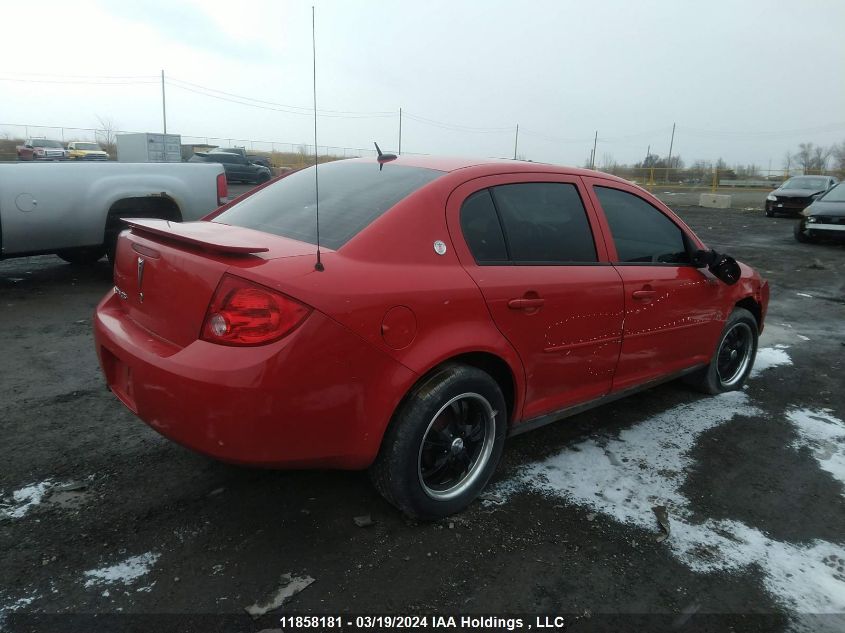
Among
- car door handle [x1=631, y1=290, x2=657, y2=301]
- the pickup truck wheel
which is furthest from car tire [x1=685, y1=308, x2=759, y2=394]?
the pickup truck wheel

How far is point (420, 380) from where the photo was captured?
2.62 m

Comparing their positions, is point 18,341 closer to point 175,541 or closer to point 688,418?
point 175,541

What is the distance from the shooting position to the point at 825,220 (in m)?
13.5

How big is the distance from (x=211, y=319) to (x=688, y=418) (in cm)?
322

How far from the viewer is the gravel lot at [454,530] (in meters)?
2.31

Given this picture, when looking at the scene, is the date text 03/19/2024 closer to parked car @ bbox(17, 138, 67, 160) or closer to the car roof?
the car roof

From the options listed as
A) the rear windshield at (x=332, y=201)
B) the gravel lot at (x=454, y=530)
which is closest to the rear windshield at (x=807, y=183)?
the gravel lot at (x=454, y=530)

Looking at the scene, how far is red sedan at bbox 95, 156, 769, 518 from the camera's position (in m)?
2.30

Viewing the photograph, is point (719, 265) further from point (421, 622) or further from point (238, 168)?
point (238, 168)

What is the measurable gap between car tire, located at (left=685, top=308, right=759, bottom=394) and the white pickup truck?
590 centimetres

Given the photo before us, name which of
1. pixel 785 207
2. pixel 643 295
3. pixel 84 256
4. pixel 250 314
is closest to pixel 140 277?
pixel 250 314

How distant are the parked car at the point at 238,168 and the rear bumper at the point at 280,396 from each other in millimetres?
25576

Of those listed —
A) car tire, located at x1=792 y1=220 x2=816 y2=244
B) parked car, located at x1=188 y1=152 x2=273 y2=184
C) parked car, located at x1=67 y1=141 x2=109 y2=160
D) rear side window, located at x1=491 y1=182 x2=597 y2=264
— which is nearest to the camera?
rear side window, located at x1=491 y1=182 x2=597 y2=264

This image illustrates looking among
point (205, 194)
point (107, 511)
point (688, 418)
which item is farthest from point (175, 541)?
point (205, 194)
